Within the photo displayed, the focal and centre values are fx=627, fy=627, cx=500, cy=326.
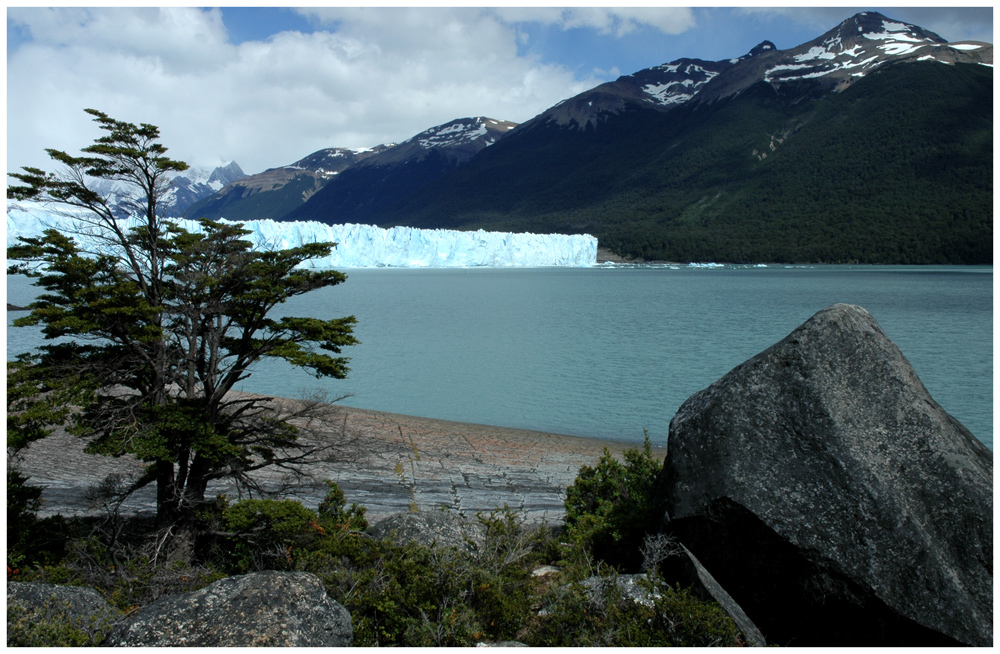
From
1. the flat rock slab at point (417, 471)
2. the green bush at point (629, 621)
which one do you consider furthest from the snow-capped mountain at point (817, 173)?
the green bush at point (629, 621)

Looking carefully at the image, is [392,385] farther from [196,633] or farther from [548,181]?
[548,181]

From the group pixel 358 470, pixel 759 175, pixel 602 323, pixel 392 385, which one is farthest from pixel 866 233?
pixel 358 470

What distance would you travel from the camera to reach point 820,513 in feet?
13.4

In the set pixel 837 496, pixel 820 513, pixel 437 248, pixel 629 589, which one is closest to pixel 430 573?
pixel 629 589

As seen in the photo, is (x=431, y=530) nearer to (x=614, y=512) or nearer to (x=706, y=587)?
(x=614, y=512)

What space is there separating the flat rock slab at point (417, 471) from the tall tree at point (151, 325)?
120 cm

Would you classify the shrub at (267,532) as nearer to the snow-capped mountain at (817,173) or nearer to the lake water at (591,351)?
the lake water at (591,351)

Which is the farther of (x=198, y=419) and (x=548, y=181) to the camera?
(x=548, y=181)

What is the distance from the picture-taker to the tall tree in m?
5.81

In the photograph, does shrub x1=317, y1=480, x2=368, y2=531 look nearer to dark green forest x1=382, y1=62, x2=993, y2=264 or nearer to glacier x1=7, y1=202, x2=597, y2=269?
glacier x1=7, y1=202, x2=597, y2=269

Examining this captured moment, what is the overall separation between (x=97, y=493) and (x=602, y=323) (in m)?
31.5

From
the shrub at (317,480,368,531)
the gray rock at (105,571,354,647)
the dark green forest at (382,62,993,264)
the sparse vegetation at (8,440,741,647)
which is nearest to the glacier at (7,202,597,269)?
the dark green forest at (382,62,993,264)

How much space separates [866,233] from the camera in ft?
313

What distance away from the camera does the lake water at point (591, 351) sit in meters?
17.7
